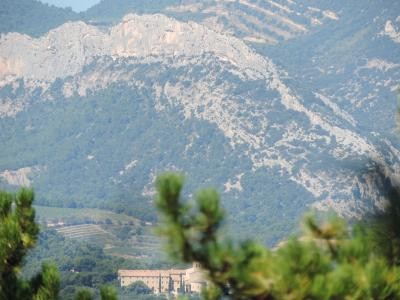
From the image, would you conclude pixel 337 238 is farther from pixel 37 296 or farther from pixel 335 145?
pixel 335 145

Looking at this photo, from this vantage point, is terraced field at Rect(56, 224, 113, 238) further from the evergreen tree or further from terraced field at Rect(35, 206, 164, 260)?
the evergreen tree

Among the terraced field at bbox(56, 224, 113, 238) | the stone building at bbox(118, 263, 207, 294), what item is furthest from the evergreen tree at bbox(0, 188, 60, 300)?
the terraced field at bbox(56, 224, 113, 238)

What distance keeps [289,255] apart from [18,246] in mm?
3119

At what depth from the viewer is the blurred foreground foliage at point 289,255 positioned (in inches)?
234

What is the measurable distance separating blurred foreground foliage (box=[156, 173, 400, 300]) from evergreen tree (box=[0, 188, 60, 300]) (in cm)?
238

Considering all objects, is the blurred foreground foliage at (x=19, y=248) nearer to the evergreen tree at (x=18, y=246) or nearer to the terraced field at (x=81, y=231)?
the evergreen tree at (x=18, y=246)

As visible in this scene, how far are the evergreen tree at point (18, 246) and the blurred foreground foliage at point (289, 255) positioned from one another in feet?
7.79

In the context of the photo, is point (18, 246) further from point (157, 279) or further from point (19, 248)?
point (157, 279)

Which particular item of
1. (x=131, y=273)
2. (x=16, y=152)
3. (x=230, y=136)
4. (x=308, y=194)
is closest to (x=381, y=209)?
(x=131, y=273)

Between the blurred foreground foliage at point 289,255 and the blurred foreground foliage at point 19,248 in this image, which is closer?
the blurred foreground foliage at point 289,255

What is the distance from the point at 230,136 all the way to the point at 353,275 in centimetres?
17511

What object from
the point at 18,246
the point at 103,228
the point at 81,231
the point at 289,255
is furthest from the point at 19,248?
the point at 81,231

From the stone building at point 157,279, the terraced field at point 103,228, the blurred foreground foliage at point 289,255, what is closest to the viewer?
the blurred foreground foliage at point 289,255

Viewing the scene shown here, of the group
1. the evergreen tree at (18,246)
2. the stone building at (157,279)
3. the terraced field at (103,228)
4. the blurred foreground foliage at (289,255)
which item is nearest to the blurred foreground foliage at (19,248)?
the evergreen tree at (18,246)
